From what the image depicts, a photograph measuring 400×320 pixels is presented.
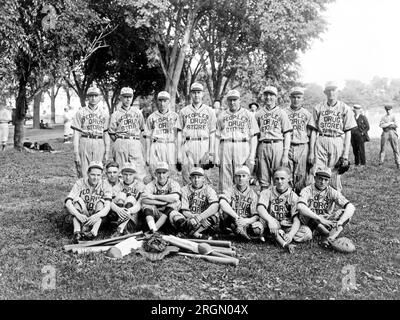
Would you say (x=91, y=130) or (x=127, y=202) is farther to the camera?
(x=91, y=130)

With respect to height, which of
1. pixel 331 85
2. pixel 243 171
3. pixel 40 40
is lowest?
pixel 243 171

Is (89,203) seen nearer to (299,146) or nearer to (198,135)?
(198,135)

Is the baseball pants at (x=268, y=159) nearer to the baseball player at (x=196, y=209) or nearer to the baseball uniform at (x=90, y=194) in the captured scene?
the baseball player at (x=196, y=209)

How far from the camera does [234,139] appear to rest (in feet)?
23.5

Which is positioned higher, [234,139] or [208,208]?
[234,139]

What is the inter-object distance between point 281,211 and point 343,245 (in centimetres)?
98

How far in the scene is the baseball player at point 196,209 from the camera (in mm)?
6367

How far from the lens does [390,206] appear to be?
8797 millimetres

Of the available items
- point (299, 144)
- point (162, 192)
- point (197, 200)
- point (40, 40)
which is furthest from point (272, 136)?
point (40, 40)

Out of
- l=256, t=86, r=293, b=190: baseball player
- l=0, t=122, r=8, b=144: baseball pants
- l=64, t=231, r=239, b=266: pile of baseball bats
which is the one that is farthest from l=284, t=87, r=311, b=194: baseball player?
l=0, t=122, r=8, b=144: baseball pants

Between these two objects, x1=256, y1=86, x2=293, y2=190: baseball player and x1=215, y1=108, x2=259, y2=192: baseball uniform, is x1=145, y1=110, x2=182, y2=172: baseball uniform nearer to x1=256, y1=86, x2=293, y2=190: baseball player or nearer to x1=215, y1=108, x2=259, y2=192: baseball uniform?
x1=215, y1=108, x2=259, y2=192: baseball uniform

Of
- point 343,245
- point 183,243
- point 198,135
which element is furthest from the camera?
point 198,135

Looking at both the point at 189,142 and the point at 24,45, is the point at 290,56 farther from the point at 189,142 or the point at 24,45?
the point at 189,142

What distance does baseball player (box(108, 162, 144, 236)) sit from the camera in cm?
643
